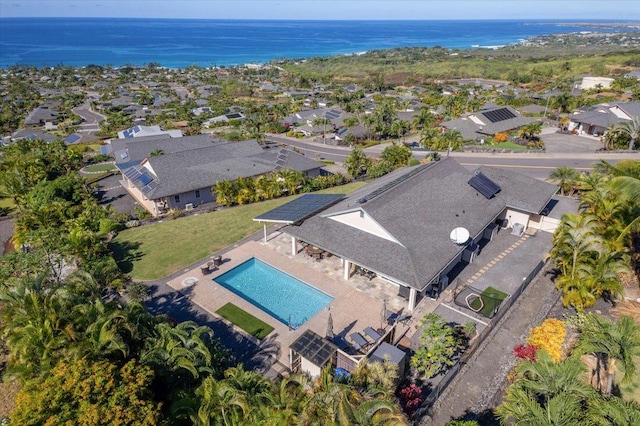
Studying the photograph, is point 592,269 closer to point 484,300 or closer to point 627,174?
point 484,300

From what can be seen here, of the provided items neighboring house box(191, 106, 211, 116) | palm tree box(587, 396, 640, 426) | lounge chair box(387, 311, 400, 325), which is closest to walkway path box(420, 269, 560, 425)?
lounge chair box(387, 311, 400, 325)

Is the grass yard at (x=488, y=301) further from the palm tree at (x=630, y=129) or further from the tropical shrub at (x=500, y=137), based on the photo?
the tropical shrub at (x=500, y=137)

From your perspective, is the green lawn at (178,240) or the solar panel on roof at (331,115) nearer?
the green lawn at (178,240)

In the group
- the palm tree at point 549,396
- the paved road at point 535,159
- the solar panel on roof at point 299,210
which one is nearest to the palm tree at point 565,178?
the paved road at point 535,159

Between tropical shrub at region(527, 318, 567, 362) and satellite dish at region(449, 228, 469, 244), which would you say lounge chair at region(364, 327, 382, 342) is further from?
satellite dish at region(449, 228, 469, 244)

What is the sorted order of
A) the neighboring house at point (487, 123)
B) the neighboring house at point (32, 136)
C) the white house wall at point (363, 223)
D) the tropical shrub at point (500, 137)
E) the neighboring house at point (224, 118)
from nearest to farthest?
1. the white house wall at point (363, 223)
2. the tropical shrub at point (500, 137)
3. the neighboring house at point (487, 123)
4. the neighboring house at point (32, 136)
5. the neighboring house at point (224, 118)

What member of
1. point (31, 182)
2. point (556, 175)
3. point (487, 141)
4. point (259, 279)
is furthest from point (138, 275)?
point (487, 141)

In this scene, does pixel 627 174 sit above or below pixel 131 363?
above
